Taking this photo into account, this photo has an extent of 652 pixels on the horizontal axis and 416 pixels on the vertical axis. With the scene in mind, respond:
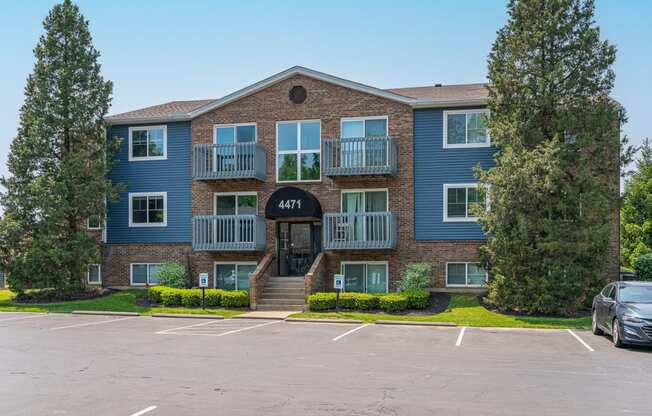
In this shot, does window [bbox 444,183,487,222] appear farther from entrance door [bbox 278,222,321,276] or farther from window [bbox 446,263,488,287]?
entrance door [bbox 278,222,321,276]

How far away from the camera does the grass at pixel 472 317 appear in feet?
62.0

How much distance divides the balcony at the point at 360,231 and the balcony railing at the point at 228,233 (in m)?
2.79

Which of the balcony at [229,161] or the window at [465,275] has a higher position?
the balcony at [229,161]

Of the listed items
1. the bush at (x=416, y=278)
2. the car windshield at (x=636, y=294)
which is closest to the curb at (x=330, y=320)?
the bush at (x=416, y=278)

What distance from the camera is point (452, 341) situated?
608 inches

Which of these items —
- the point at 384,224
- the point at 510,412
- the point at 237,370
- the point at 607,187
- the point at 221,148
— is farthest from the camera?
the point at 221,148

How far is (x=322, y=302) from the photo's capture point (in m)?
22.1

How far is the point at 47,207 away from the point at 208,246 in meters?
6.41

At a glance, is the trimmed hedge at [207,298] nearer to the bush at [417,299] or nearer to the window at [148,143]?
the bush at [417,299]

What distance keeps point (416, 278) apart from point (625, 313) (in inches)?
379

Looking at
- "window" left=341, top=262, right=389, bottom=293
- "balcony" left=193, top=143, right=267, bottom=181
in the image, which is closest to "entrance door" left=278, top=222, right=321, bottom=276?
"window" left=341, top=262, right=389, bottom=293

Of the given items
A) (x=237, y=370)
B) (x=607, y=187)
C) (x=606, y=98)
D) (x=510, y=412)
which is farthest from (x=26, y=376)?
(x=606, y=98)

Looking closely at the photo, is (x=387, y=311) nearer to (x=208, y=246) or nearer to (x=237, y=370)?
(x=208, y=246)

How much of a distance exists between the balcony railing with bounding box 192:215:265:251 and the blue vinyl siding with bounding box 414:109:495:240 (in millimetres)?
6190
